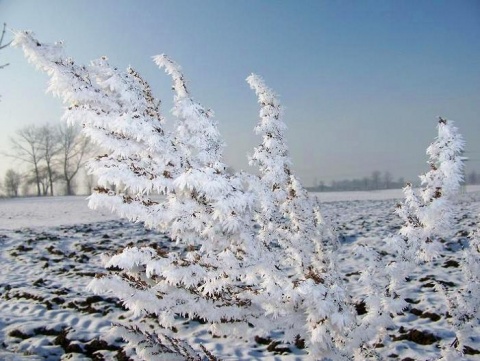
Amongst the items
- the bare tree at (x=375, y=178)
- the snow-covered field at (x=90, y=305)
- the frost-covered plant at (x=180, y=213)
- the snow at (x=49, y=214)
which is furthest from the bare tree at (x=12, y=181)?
the bare tree at (x=375, y=178)

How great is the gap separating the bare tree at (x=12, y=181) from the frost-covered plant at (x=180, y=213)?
270ft

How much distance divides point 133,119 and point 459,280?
367 inches

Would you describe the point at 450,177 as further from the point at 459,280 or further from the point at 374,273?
the point at 459,280

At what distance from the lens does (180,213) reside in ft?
11.7

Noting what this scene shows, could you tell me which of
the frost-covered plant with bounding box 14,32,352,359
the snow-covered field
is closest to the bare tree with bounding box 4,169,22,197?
the snow-covered field

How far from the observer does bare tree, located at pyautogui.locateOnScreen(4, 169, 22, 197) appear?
7581cm

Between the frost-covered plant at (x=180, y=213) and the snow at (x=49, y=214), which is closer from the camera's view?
the frost-covered plant at (x=180, y=213)

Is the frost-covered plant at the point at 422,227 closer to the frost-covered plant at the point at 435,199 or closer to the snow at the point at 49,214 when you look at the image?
the frost-covered plant at the point at 435,199

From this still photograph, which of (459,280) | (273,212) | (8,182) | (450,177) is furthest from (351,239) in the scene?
(8,182)

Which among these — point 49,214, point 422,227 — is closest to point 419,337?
point 422,227

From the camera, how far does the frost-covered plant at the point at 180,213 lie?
11.2ft

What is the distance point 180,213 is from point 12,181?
88.5m

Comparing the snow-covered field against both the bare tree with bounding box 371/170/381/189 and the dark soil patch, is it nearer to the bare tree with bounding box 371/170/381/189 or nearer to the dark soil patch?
the dark soil patch

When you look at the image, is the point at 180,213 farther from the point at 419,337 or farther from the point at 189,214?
the point at 419,337
